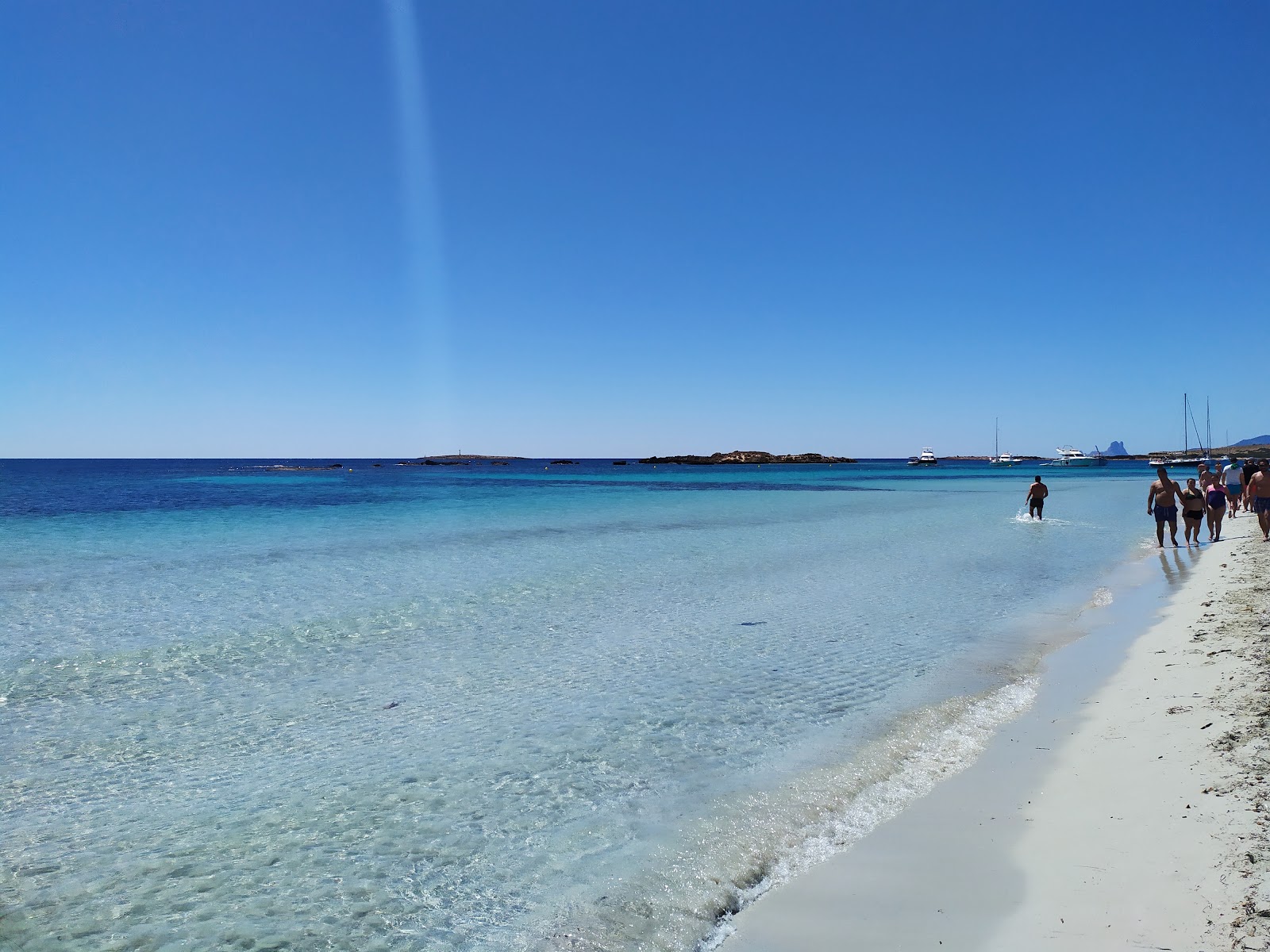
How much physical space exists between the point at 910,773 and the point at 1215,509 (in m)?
21.2

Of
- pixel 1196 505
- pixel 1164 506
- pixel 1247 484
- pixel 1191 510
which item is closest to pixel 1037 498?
pixel 1247 484

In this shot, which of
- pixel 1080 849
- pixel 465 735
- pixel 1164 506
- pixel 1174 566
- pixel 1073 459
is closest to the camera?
pixel 1080 849

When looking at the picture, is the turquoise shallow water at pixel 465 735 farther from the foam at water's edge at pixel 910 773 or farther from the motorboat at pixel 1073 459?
the motorboat at pixel 1073 459

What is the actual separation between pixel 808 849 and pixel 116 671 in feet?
29.2

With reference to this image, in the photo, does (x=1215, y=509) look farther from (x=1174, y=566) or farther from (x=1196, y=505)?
(x=1174, y=566)

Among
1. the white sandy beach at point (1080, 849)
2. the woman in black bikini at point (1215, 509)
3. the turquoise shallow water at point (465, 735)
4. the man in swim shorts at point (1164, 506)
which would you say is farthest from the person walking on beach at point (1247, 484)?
the white sandy beach at point (1080, 849)

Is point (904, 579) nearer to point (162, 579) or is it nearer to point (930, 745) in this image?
point (930, 745)

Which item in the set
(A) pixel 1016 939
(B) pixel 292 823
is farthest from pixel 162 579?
(A) pixel 1016 939

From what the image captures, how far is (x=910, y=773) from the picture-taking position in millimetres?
5766

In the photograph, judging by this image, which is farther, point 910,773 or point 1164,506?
point 1164,506

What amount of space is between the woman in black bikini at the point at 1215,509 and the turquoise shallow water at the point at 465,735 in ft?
21.6

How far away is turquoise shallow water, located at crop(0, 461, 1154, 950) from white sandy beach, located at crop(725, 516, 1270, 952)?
398 millimetres

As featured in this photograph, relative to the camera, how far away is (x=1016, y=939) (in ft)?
11.5

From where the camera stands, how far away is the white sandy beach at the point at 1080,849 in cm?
351
